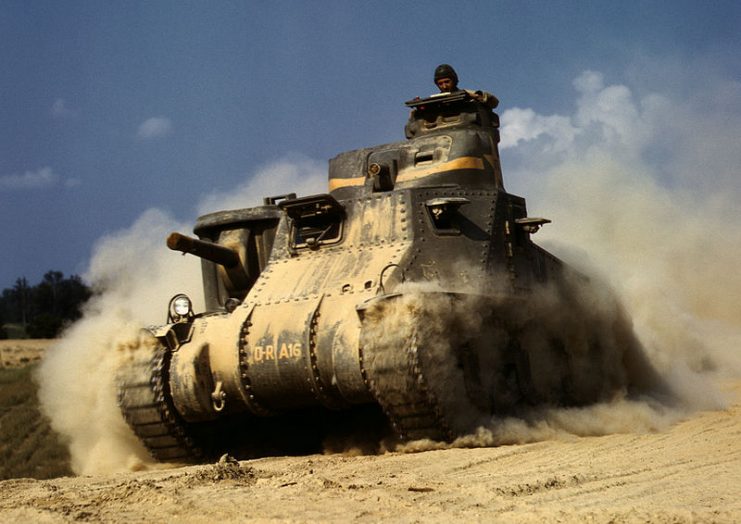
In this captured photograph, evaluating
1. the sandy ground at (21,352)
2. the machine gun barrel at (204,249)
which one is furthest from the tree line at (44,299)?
the machine gun barrel at (204,249)

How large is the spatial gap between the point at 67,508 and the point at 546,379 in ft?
20.2

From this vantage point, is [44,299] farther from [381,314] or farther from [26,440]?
[381,314]

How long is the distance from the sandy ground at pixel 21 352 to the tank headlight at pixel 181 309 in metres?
23.5

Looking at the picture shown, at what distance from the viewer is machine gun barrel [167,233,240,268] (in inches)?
487

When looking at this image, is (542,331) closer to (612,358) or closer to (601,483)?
(612,358)

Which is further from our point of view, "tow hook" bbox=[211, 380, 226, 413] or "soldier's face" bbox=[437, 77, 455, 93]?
"soldier's face" bbox=[437, 77, 455, 93]

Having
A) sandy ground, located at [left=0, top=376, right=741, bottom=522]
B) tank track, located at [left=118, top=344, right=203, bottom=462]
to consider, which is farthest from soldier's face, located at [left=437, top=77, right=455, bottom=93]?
sandy ground, located at [left=0, top=376, right=741, bottom=522]

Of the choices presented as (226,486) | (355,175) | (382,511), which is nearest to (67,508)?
(226,486)

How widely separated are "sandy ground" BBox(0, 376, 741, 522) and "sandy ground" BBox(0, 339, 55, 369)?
87.3ft

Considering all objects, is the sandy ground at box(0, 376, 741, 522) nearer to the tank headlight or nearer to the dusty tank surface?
the dusty tank surface

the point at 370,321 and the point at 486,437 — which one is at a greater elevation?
the point at 370,321

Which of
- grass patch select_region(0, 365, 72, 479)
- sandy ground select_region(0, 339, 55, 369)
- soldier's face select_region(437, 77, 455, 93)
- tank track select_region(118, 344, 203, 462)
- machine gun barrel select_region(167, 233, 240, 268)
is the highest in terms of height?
soldier's face select_region(437, 77, 455, 93)

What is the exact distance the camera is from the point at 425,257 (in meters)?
11.7

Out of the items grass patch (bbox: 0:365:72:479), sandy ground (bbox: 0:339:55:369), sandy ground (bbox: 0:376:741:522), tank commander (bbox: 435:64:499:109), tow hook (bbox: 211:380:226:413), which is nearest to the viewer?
sandy ground (bbox: 0:376:741:522)
